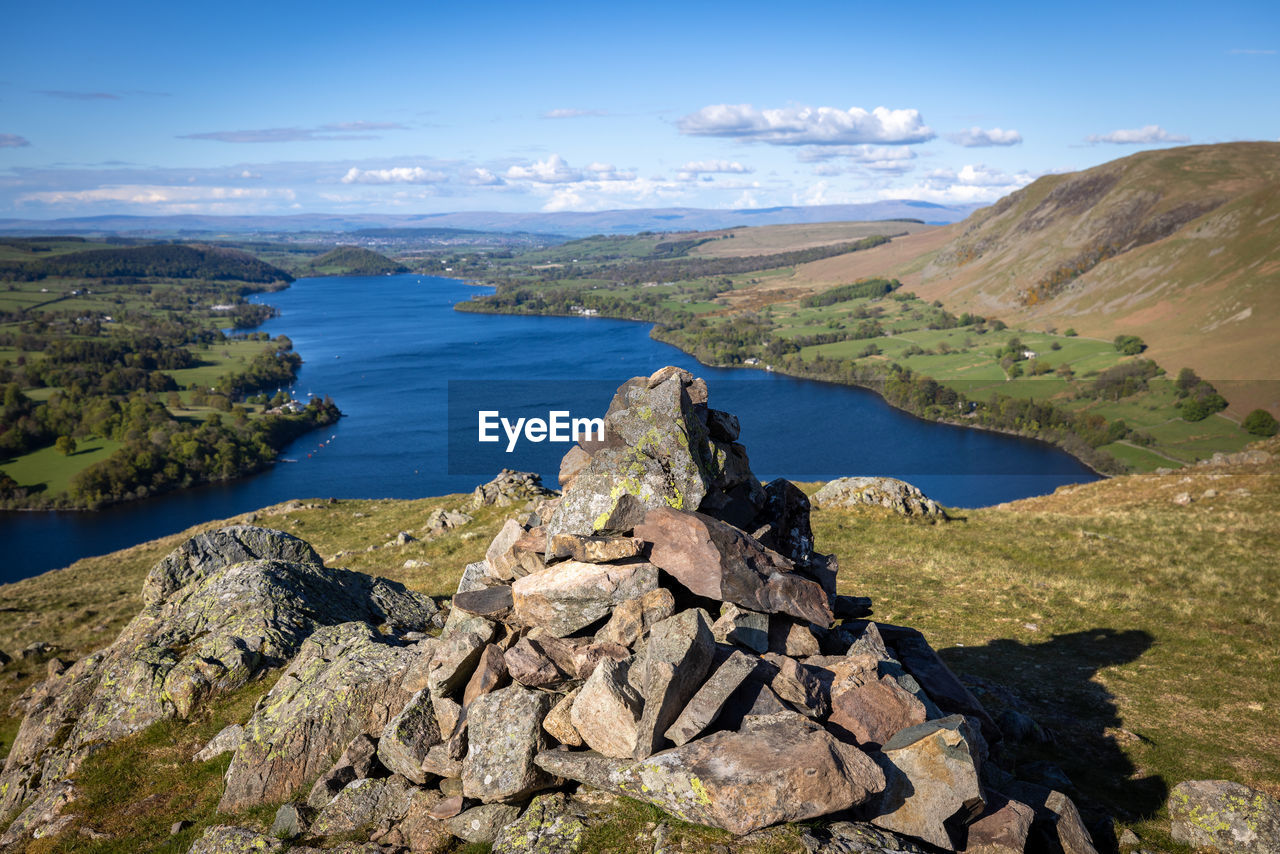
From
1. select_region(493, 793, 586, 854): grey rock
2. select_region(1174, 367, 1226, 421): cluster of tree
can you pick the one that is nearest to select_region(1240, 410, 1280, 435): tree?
select_region(1174, 367, 1226, 421): cluster of tree

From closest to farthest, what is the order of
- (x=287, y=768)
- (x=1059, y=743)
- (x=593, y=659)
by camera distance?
1. (x=593, y=659)
2. (x=287, y=768)
3. (x=1059, y=743)

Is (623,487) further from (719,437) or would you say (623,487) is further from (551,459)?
(551,459)

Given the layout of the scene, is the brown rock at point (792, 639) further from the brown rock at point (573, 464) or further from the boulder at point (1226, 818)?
the boulder at point (1226, 818)

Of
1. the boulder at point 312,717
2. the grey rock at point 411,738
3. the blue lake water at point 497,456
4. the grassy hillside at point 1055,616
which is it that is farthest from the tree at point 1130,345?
the grey rock at point 411,738

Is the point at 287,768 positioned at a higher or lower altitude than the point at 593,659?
lower

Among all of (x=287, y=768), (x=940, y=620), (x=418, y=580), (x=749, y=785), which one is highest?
(x=749, y=785)

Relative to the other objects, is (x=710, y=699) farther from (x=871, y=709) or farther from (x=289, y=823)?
(x=289, y=823)

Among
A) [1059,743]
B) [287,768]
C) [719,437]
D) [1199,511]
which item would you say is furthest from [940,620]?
[1199,511]
